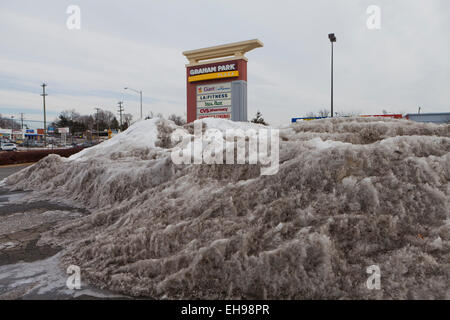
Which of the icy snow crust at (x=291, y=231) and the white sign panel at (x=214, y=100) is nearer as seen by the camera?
the icy snow crust at (x=291, y=231)

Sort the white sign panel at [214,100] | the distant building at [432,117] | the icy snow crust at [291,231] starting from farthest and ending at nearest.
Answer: the distant building at [432,117] < the white sign panel at [214,100] < the icy snow crust at [291,231]

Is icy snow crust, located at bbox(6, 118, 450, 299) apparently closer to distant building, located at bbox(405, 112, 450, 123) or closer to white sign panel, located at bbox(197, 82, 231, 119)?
white sign panel, located at bbox(197, 82, 231, 119)

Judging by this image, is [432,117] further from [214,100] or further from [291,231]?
[291,231]

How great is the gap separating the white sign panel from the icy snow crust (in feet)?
49.6

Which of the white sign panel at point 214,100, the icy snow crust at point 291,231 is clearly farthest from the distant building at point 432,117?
the icy snow crust at point 291,231

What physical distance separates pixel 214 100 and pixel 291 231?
59.6ft

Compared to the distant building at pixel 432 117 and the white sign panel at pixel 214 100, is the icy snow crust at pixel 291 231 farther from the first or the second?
the distant building at pixel 432 117

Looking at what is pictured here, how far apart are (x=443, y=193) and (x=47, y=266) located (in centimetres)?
518

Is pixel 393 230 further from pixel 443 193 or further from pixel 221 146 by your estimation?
pixel 221 146

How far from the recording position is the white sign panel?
2000 centimetres

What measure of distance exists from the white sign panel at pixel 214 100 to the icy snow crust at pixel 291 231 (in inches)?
595

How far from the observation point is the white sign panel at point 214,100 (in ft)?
65.6

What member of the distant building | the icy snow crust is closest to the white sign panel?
the icy snow crust
